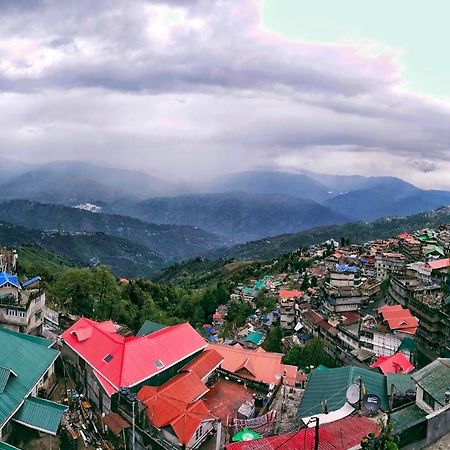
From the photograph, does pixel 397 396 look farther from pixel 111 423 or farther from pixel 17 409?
pixel 17 409

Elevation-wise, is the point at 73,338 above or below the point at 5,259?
above

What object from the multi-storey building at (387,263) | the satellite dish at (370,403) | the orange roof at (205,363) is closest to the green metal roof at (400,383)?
the satellite dish at (370,403)

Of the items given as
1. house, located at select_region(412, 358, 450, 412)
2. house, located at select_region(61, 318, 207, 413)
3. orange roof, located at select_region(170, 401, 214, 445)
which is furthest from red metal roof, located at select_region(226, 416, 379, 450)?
house, located at select_region(61, 318, 207, 413)

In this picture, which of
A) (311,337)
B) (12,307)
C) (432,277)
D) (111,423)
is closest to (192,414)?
(111,423)

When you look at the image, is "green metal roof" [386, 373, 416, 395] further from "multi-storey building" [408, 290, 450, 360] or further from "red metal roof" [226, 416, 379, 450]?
"multi-storey building" [408, 290, 450, 360]

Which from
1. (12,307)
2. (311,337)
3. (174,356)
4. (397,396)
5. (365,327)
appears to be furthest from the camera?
(311,337)

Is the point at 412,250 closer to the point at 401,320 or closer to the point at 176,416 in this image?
the point at 401,320

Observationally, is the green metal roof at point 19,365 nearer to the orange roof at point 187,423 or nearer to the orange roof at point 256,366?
the orange roof at point 187,423
